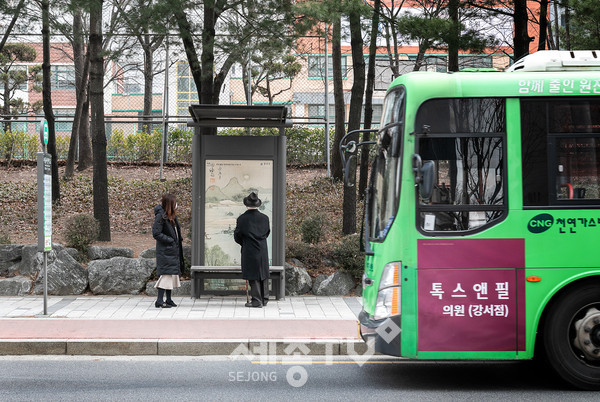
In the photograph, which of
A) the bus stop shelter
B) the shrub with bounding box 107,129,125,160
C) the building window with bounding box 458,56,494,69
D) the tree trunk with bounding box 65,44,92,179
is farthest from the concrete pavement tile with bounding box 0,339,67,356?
the shrub with bounding box 107,129,125,160

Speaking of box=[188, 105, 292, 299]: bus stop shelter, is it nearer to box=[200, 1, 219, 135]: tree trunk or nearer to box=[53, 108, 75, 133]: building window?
box=[200, 1, 219, 135]: tree trunk

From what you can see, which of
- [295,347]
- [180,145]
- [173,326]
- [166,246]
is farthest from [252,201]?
[180,145]

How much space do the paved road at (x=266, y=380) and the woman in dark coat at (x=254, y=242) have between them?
311 centimetres

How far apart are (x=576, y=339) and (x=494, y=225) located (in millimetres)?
1381

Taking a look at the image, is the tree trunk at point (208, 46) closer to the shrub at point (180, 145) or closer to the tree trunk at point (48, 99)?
the tree trunk at point (48, 99)

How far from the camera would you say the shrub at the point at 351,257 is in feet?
44.3

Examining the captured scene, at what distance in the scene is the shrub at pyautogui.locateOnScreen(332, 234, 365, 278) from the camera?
13.5 m

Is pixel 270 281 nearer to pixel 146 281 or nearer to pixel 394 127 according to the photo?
pixel 146 281

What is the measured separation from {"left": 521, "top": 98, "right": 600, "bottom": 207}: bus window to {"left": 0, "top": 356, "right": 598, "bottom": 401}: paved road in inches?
78.4

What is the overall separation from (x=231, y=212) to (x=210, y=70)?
13.8 ft

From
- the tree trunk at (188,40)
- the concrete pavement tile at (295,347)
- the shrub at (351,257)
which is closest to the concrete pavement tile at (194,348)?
the concrete pavement tile at (295,347)

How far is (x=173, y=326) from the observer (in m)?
10.2

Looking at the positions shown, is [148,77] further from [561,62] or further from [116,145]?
[561,62]

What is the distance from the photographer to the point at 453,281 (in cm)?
730
